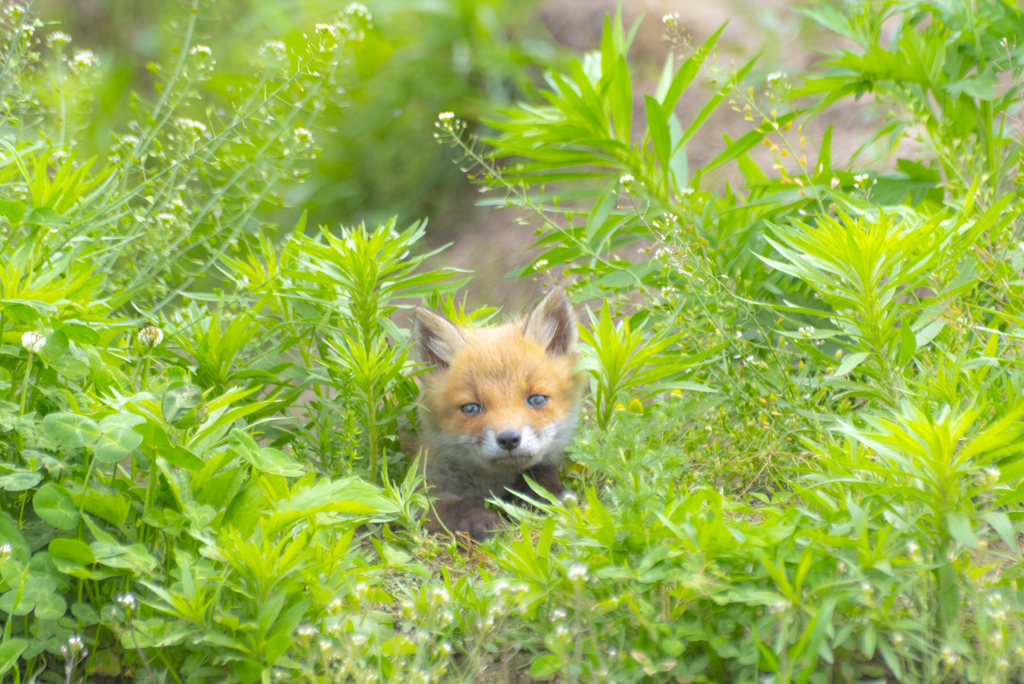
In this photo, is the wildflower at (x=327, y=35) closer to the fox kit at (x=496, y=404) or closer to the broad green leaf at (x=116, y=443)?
the fox kit at (x=496, y=404)

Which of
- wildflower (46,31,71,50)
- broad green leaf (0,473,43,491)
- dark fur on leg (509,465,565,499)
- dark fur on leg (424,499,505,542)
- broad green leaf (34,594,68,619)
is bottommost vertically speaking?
dark fur on leg (424,499,505,542)

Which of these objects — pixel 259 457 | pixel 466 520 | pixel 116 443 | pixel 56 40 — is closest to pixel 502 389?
pixel 466 520

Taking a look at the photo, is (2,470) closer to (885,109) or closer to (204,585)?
(204,585)

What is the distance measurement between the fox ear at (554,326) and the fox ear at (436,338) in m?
0.28

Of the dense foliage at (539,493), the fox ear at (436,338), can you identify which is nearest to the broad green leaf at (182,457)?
the dense foliage at (539,493)

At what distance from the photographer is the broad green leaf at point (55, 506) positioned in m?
1.71

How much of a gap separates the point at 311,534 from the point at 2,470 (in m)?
0.71

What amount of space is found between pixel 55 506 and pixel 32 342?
14.2 inches

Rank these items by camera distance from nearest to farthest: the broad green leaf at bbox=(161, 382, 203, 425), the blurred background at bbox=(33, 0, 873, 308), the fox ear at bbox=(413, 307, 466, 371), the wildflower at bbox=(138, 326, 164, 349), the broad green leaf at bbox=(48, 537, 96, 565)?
the broad green leaf at bbox=(48, 537, 96, 565), the broad green leaf at bbox=(161, 382, 203, 425), the wildflower at bbox=(138, 326, 164, 349), the fox ear at bbox=(413, 307, 466, 371), the blurred background at bbox=(33, 0, 873, 308)

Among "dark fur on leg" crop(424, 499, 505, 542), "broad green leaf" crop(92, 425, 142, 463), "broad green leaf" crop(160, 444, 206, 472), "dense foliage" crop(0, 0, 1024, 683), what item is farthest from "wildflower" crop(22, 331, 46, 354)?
"dark fur on leg" crop(424, 499, 505, 542)

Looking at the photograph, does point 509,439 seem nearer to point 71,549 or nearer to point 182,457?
point 182,457

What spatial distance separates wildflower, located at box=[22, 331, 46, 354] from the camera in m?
1.77

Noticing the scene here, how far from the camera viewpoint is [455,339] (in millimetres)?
3199

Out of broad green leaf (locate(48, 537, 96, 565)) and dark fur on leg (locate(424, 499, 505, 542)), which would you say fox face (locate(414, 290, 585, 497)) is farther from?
broad green leaf (locate(48, 537, 96, 565))
